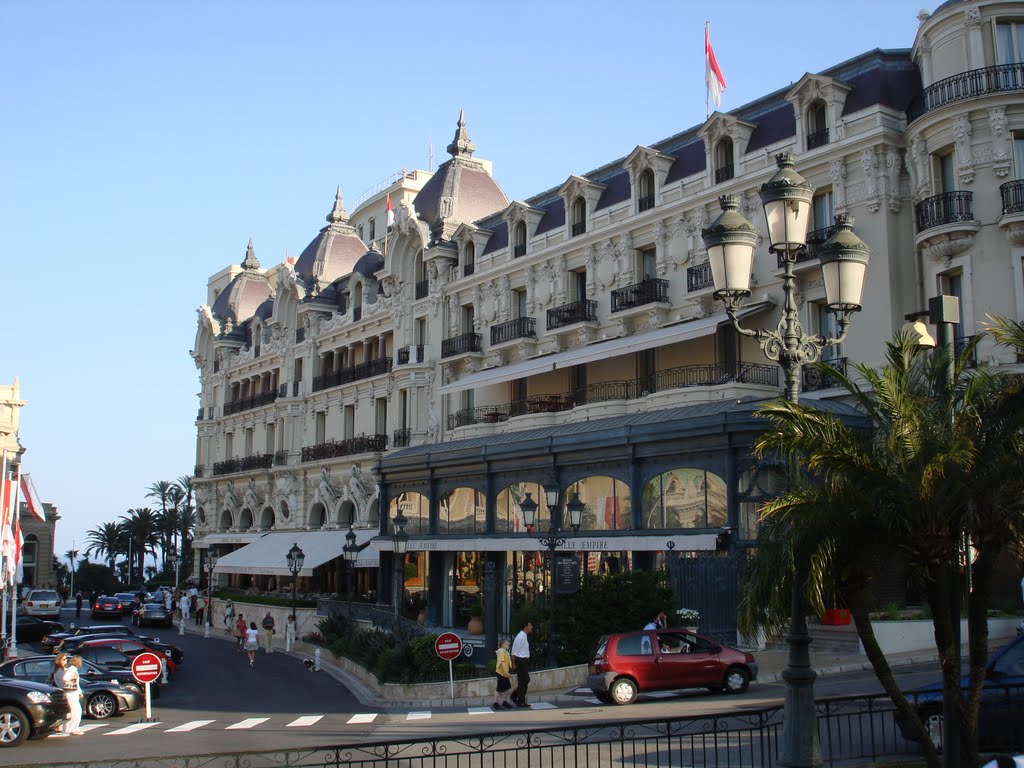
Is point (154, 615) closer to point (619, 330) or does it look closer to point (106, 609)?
point (106, 609)

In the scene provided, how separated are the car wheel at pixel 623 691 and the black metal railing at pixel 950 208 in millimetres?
15096

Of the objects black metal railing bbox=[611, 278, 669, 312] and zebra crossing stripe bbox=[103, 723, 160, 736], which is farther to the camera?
black metal railing bbox=[611, 278, 669, 312]

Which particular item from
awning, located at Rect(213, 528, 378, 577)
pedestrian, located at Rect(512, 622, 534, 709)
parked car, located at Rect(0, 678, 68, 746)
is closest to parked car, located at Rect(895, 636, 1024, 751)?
pedestrian, located at Rect(512, 622, 534, 709)

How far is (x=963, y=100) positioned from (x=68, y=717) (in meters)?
25.0

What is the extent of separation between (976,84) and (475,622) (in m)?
21.2

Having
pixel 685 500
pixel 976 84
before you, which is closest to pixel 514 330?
pixel 685 500

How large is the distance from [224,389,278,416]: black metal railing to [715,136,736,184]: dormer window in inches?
1316

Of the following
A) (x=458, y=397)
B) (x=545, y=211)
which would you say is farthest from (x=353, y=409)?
(x=545, y=211)

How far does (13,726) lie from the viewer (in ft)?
58.7

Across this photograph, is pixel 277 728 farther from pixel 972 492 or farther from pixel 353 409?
pixel 353 409

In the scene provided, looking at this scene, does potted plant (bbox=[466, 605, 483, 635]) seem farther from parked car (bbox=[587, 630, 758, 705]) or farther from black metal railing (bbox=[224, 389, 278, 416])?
black metal railing (bbox=[224, 389, 278, 416])

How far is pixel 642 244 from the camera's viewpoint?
3534cm

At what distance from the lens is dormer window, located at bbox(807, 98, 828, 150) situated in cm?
2972

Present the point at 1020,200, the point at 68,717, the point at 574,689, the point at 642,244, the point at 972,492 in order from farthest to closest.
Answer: the point at 642,244 → the point at 1020,200 → the point at 574,689 → the point at 68,717 → the point at 972,492
